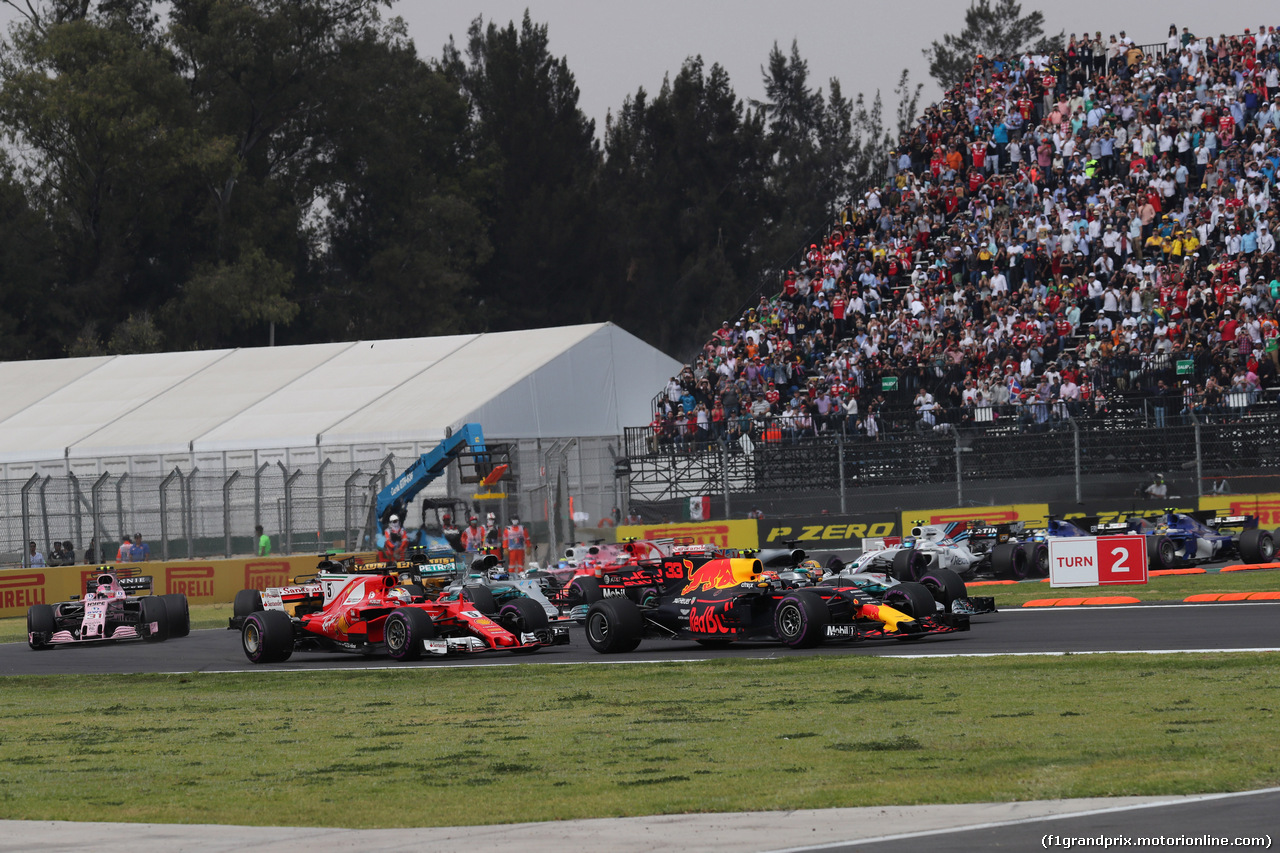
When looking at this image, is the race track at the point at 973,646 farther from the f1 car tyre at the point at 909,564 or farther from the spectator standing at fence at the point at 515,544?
the spectator standing at fence at the point at 515,544

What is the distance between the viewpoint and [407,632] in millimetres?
19422

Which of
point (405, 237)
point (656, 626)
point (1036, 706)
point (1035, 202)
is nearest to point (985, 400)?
point (1035, 202)

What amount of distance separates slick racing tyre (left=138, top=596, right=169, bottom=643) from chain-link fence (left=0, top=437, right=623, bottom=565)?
998 cm

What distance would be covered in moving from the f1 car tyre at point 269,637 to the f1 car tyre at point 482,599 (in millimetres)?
2622

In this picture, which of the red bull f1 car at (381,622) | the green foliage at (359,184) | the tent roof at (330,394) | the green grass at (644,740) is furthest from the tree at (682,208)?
the green grass at (644,740)

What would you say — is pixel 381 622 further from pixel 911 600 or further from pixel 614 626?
pixel 911 600

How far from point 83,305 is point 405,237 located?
1531cm

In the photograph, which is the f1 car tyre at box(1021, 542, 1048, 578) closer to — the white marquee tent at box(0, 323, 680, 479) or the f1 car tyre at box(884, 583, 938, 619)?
the f1 car tyre at box(884, 583, 938, 619)

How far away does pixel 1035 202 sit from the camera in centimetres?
4381

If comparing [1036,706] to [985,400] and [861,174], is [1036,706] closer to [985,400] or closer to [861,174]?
[985,400]

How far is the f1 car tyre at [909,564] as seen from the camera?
83.4ft

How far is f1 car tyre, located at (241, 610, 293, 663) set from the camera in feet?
65.8

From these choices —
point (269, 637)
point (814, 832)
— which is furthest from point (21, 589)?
point (814, 832)

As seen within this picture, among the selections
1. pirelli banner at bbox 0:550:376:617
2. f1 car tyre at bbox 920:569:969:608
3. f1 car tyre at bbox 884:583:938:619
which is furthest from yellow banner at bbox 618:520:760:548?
f1 car tyre at bbox 884:583:938:619
